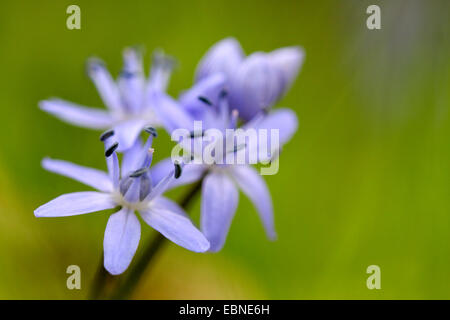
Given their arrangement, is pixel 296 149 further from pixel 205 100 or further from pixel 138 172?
pixel 138 172

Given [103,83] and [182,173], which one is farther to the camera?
[103,83]

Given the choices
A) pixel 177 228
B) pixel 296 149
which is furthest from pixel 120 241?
pixel 296 149

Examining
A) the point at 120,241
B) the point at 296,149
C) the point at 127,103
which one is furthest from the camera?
the point at 296,149

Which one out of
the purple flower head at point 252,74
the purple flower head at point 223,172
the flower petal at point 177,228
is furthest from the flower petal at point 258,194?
the flower petal at point 177,228

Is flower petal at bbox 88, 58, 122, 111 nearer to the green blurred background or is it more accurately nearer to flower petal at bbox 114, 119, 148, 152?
flower petal at bbox 114, 119, 148, 152

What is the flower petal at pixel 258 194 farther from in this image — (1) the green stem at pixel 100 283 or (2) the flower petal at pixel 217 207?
(1) the green stem at pixel 100 283

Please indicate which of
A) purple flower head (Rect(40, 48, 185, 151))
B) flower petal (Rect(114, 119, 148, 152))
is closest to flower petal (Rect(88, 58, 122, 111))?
purple flower head (Rect(40, 48, 185, 151))

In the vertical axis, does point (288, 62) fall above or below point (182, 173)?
above
